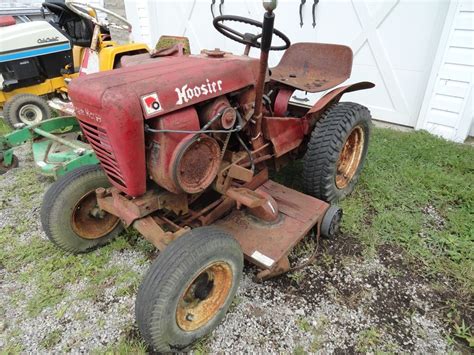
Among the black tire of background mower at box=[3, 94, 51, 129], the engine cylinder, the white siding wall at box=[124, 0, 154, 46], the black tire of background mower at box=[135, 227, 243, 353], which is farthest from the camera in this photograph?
the white siding wall at box=[124, 0, 154, 46]

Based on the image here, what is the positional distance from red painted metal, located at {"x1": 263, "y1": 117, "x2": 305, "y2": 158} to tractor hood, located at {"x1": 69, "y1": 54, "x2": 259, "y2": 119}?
36 cm

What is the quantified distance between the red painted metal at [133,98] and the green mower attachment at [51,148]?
1.15 meters

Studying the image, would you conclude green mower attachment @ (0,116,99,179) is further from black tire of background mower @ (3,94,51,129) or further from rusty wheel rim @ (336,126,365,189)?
rusty wheel rim @ (336,126,365,189)

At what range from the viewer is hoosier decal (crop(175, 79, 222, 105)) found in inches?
61.9

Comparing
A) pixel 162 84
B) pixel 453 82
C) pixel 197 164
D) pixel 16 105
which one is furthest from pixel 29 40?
pixel 453 82

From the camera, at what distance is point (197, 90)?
1.63 m

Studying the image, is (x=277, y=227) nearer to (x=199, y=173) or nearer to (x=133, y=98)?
(x=199, y=173)

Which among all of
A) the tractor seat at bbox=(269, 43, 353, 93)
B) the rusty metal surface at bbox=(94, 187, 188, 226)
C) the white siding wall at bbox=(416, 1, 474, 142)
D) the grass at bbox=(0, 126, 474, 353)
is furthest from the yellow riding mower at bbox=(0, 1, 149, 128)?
the white siding wall at bbox=(416, 1, 474, 142)

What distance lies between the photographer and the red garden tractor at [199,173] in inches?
57.4

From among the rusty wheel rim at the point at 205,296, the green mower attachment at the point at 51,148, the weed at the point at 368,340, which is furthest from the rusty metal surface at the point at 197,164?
the green mower attachment at the point at 51,148

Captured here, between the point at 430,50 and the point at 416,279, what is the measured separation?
268cm

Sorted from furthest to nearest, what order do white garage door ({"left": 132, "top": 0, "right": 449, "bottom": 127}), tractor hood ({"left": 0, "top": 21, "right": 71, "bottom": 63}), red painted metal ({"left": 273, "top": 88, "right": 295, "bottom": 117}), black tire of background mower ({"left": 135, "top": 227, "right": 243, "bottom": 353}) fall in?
tractor hood ({"left": 0, "top": 21, "right": 71, "bottom": 63}), white garage door ({"left": 132, "top": 0, "right": 449, "bottom": 127}), red painted metal ({"left": 273, "top": 88, "right": 295, "bottom": 117}), black tire of background mower ({"left": 135, "top": 227, "right": 243, "bottom": 353})

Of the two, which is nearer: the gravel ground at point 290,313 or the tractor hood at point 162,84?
the tractor hood at point 162,84

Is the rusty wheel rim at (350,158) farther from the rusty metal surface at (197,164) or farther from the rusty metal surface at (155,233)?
the rusty metal surface at (155,233)
